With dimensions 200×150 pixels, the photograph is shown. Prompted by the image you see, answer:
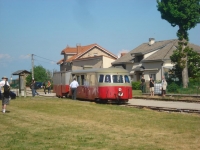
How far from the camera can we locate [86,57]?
3103 inches

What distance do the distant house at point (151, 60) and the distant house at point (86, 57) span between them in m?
3.21

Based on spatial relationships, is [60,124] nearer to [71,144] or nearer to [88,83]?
[71,144]

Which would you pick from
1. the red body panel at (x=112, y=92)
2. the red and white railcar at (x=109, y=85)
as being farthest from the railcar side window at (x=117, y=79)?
the red body panel at (x=112, y=92)

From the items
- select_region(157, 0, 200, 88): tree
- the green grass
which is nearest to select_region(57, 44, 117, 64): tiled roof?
select_region(157, 0, 200, 88): tree

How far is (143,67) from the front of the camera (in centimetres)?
6069

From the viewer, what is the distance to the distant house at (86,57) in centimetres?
7125

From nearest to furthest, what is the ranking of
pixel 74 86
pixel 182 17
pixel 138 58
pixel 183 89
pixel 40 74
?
pixel 74 86 → pixel 183 89 → pixel 182 17 → pixel 138 58 → pixel 40 74

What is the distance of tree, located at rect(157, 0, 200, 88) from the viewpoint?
135 ft

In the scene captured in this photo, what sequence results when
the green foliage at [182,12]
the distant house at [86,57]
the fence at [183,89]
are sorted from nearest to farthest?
1. the fence at [183,89]
2. the green foliage at [182,12]
3. the distant house at [86,57]

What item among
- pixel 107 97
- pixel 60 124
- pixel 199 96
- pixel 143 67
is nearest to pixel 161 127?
pixel 60 124

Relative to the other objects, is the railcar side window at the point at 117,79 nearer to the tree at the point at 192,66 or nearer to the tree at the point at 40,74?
the tree at the point at 192,66

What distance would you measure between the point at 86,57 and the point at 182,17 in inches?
1554

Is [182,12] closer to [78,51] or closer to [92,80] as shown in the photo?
[92,80]

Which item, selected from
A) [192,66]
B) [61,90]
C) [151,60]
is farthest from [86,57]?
[61,90]
